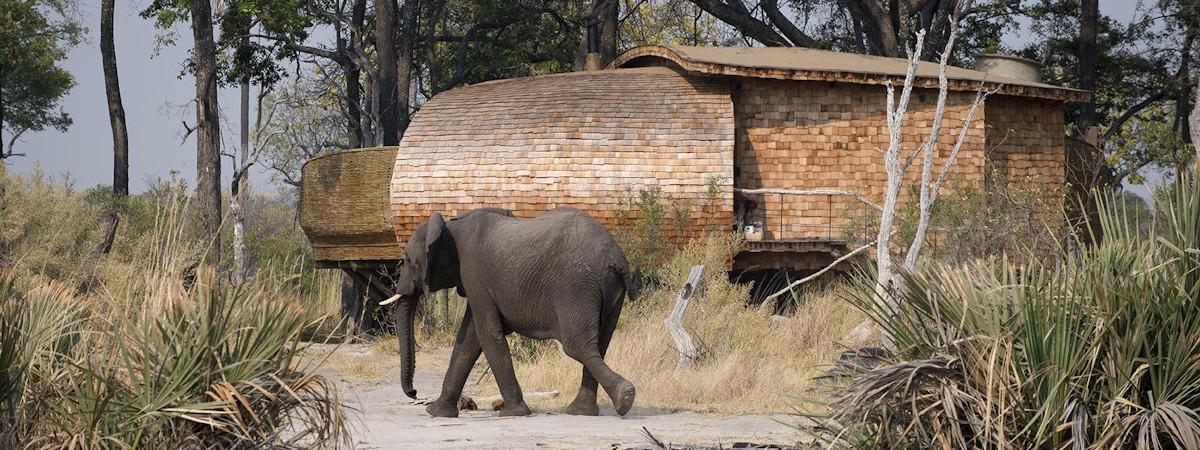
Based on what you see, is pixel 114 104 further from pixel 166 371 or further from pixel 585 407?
pixel 166 371

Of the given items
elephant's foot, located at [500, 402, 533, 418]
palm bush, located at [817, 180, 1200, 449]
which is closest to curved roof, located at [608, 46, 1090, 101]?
elephant's foot, located at [500, 402, 533, 418]

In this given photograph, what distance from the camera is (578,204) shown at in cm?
2089

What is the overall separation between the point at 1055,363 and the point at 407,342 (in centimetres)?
653

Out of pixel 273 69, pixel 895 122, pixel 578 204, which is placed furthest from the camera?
pixel 273 69

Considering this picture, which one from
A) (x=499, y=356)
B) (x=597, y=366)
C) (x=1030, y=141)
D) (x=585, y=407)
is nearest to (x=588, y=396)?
(x=585, y=407)

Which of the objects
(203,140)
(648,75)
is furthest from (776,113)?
(203,140)

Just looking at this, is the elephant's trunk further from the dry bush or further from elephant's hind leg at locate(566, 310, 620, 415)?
the dry bush

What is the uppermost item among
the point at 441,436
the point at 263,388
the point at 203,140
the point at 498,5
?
the point at 498,5

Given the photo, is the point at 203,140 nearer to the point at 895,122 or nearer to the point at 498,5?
the point at 498,5

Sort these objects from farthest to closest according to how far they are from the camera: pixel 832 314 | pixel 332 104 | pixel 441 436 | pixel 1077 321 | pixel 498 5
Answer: pixel 332 104, pixel 498 5, pixel 832 314, pixel 441 436, pixel 1077 321

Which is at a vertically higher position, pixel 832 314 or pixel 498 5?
pixel 498 5

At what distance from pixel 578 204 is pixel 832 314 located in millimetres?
4174

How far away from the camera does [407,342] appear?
12.4 m

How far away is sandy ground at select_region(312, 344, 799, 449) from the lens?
10.0 meters
